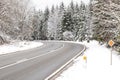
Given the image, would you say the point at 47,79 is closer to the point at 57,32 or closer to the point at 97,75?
the point at 97,75

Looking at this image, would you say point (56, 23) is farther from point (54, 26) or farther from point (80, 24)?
point (80, 24)

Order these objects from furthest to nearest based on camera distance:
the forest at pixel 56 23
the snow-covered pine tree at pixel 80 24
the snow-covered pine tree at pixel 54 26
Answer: the snow-covered pine tree at pixel 54 26 → the snow-covered pine tree at pixel 80 24 → the forest at pixel 56 23

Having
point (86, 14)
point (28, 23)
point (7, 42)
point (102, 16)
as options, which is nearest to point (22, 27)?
point (28, 23)

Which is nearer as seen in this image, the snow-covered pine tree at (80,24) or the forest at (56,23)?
the forest at (56,23)

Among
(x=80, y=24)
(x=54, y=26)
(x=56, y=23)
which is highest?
(x=56, y=23)

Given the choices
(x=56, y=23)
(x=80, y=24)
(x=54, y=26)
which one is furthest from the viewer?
(x=56, y=23)

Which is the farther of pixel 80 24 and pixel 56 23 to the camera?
pixel 56 23

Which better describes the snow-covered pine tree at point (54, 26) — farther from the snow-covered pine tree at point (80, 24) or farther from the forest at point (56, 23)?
the snow-covered pine tree at point (80, 24)

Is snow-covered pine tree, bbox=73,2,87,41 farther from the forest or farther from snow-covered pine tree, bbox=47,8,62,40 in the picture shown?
snow-covered pine tree, bbox=47,8,62,40

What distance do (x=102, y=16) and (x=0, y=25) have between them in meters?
13.3

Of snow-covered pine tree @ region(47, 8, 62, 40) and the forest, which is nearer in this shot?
the forest

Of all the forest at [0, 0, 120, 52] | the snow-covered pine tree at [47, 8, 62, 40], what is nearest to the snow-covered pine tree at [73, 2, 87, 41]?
the forest at [0, 0, 120, 52]

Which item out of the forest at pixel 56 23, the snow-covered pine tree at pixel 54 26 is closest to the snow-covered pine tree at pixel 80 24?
the forest at pixel 56 23

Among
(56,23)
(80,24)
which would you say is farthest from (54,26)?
(80,24)
